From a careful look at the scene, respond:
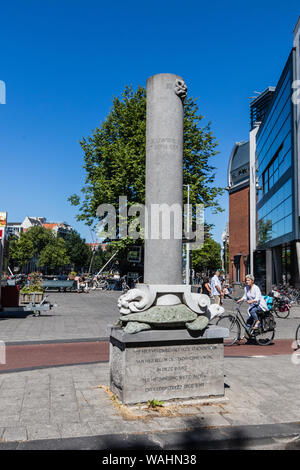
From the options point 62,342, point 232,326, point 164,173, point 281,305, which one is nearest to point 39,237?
point 281,305

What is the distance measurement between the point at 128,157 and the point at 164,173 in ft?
69.0

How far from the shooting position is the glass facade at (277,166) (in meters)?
32.2

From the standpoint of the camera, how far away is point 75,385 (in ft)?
19.5

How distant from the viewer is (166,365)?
17.0ft

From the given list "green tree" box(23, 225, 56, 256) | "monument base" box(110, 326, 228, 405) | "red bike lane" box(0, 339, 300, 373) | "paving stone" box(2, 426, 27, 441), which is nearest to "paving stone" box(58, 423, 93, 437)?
"paving stone" box(2, 426, 27, 441)

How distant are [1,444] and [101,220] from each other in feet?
85.9

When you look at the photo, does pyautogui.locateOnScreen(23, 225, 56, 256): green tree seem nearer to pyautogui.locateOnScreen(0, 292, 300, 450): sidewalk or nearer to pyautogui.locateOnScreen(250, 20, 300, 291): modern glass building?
pyautogui.locateOnScreen(250, 20, 300, 291): modern glass building

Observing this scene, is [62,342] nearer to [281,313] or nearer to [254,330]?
[254,330]

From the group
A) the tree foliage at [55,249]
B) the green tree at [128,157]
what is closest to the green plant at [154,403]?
the green tree at [128,157]

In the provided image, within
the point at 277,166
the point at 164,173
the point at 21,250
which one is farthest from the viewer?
the point at 21,250

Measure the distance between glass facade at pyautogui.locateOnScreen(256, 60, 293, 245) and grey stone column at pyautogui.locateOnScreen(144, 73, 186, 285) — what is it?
1071 inches

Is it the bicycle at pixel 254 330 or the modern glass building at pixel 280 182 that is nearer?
the bicycle at pixel 254 330

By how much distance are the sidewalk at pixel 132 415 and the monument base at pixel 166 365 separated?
0.19 metres

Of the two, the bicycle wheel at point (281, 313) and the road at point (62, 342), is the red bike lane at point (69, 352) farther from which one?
the bicycle wheel at point (281, 313)
